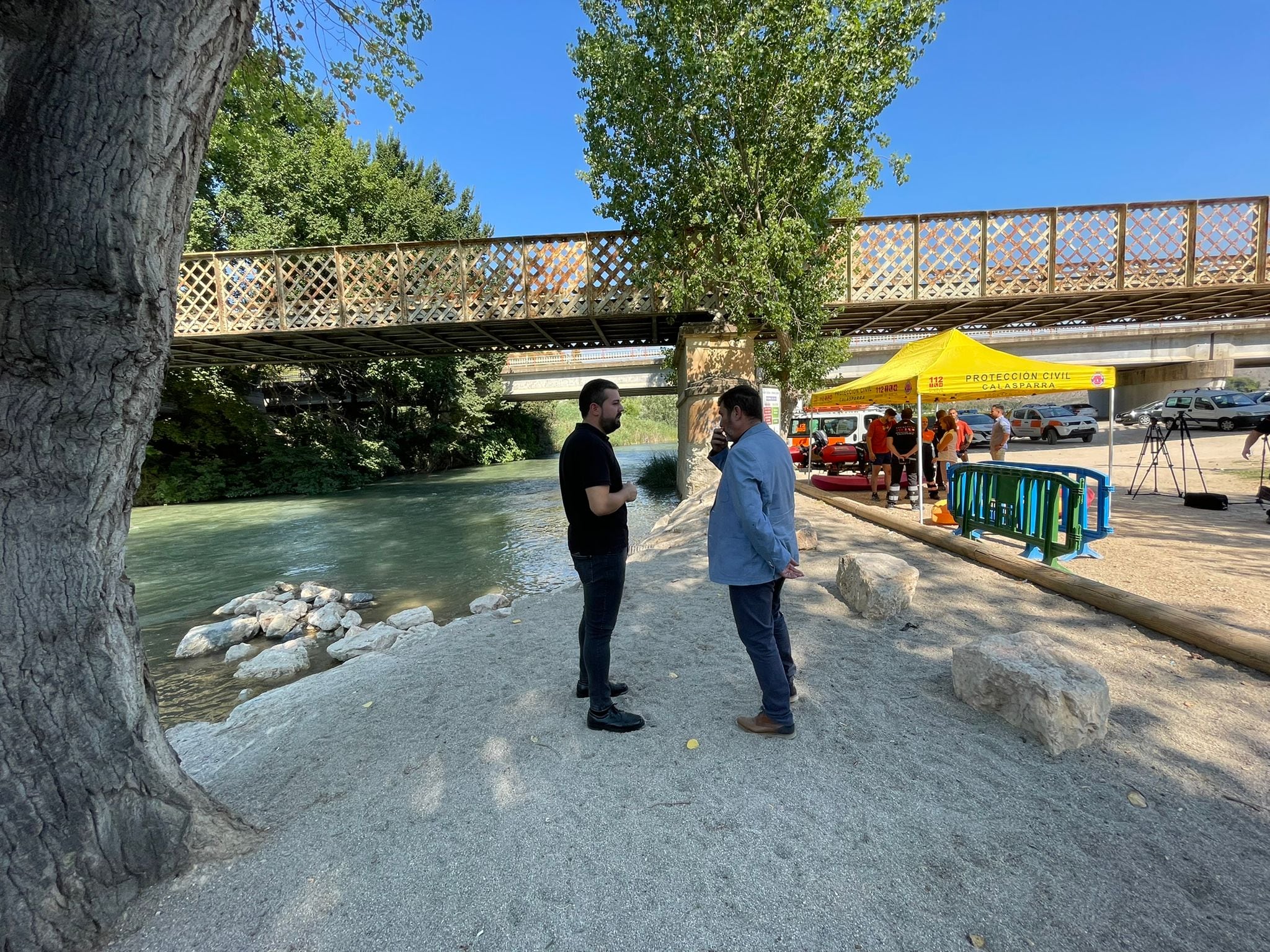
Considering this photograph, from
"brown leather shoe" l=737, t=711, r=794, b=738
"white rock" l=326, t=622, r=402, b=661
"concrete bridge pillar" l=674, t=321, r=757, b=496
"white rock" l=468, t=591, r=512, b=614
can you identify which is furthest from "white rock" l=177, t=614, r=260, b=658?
"concrete bridge pillar" l=674, t=321, r=757, b=496

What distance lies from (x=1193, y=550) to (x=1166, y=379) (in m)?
31.6

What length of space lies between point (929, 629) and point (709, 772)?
237 centimetres

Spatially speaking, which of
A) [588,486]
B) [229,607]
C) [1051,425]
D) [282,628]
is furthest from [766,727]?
[1051,425]

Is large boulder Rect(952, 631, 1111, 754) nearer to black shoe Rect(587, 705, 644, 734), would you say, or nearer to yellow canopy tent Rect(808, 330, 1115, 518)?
black shoe Rect(587, 705, 644, 734)

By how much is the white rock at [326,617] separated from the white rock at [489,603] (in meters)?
1.54

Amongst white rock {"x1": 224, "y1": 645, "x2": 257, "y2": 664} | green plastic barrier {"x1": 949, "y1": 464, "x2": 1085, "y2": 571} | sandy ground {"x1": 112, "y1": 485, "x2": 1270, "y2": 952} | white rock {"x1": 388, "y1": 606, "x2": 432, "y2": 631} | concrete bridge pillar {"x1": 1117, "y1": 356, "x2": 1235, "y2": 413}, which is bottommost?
white rock {"x1": 224, "y1": 645, "x2": 257, "y2": 664}

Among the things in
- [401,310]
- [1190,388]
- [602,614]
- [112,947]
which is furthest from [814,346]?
[1190,388]

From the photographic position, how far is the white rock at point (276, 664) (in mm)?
5445

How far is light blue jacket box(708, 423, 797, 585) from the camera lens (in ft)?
8.67

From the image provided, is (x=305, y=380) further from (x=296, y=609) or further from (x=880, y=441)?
(x=880, y=441)

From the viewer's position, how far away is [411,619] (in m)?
6.69

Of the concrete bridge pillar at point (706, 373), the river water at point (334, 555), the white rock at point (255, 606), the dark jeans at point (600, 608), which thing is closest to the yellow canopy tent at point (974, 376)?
the concrete bridge pillar at point (706, 373)

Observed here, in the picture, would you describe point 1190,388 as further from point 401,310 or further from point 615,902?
point 615,902

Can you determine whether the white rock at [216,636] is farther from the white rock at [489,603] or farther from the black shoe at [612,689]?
the black shoe at [612,689]
